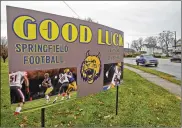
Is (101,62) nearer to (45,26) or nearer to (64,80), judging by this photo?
(64,80)

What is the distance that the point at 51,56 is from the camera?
2.86 meters

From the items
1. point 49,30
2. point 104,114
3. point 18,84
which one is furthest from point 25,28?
point 104,114

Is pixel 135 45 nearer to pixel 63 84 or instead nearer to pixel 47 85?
pixel 63 84

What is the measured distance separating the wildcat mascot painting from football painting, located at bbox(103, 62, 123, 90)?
0.33 metres

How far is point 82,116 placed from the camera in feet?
14.7

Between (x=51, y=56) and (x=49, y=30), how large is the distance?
39 centimetres

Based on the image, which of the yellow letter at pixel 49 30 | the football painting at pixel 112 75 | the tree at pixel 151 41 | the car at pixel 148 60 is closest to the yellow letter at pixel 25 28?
the yellow letter at pixel 49 30

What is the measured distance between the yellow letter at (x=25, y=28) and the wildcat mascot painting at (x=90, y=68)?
1201mm

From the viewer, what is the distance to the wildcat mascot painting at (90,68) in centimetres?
356

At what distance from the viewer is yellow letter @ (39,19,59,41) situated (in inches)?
107

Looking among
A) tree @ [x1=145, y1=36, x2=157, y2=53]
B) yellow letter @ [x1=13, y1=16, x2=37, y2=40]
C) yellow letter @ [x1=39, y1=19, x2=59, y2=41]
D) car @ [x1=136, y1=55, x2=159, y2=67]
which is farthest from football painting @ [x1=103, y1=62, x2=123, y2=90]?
tree @ [x1=145, y1=36, x2=157, y2=53]

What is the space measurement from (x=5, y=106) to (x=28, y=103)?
310 centimetres

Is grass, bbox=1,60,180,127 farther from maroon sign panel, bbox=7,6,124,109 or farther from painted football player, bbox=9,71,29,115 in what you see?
painted football player, bbox=9,71,29,115

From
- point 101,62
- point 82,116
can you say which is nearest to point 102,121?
point 82,116
